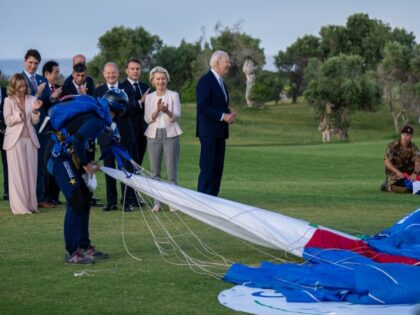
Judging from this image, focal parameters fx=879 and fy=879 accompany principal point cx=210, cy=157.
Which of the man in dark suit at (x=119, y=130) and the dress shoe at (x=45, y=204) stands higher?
the man in dark suit at (x=119, y=130)

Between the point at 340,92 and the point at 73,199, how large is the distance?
50.3 meters

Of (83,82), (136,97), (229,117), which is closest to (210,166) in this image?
(229,117)

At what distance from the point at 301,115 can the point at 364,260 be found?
58.8 metres

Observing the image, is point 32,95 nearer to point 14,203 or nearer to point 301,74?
point 14,203

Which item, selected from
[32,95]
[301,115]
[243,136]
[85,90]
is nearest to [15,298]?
[85,90]

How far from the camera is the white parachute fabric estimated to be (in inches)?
370

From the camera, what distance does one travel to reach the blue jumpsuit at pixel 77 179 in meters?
9.31

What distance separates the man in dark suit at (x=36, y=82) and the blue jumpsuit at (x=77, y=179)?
16.1 ft

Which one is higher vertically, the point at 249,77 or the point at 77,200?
the point at 249,77

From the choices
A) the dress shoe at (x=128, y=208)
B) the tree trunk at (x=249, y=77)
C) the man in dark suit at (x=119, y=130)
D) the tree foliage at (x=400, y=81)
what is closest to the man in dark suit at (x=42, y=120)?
the man in dark suit at (x=119, y=130)

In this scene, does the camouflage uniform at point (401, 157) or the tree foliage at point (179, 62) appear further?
the tree foliage at point (179, 62)

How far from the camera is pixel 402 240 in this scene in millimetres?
9609

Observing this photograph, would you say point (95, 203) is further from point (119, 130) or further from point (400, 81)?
point (400, 81)

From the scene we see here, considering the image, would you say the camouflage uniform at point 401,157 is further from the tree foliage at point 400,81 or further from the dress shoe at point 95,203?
the tree foliage at point 400,81
